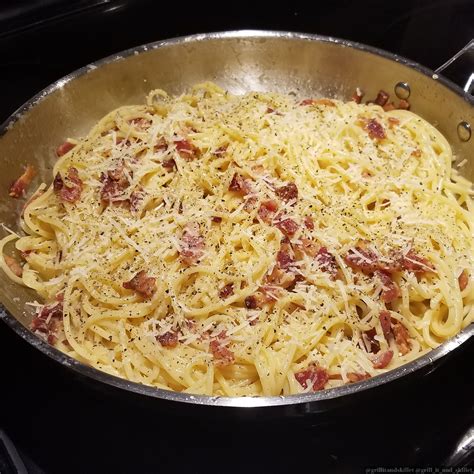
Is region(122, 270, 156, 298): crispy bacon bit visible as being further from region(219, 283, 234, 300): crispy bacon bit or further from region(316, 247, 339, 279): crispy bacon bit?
region(316, 247, 339, 279): crispy bacon bit

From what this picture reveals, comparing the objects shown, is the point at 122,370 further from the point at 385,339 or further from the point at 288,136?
the point at 288,136

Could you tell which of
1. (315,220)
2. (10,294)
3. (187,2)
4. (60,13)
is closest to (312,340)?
(315,220)

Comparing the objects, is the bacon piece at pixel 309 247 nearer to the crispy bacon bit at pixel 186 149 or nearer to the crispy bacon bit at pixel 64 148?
the crispy bacon bit at pixel 186 149

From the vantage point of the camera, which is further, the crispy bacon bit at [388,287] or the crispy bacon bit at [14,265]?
the crispy bacon bit at [14,265]

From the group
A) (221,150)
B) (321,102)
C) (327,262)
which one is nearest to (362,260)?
(327,262)

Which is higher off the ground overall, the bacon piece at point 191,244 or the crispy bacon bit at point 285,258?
the crispy bacon bit at point 285,258

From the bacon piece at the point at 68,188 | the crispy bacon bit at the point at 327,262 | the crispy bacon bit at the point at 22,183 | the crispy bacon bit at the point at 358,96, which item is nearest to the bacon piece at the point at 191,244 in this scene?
the crispy bacon bit at the point at 327,262
